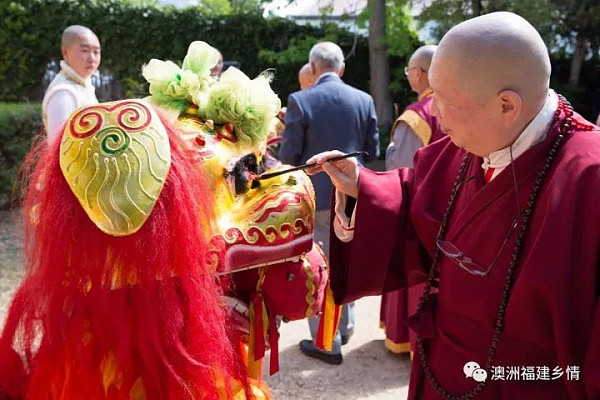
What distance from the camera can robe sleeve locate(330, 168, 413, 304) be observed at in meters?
1.83

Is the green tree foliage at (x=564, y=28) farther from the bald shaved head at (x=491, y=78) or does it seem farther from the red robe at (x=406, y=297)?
the bald shaved head at (x=491, y=78)

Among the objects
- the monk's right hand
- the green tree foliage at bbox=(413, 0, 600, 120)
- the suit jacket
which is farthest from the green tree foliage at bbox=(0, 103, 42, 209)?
the green tree foliage at bbox=(413, 0, 600, 120)

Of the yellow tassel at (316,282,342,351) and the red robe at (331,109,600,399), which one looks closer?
the red robe at (331,109,600,399)

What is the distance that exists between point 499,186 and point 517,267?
0.70ft

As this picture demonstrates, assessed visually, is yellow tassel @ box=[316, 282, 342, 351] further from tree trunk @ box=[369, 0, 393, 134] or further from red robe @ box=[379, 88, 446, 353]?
tree trunk @ box=[369, 0, 393, 134]

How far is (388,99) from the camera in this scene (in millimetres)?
10711

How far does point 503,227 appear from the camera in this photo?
150 centimetres

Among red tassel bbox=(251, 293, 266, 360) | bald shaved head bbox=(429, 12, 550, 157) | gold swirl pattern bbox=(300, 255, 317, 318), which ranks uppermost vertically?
bald shaved head bbox=(429, 12, 550, 157)

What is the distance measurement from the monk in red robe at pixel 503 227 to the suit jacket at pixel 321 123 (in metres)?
2.16

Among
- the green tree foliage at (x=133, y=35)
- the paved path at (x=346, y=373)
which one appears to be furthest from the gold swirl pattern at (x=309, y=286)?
the green tree foliage at (x=133, y=35)

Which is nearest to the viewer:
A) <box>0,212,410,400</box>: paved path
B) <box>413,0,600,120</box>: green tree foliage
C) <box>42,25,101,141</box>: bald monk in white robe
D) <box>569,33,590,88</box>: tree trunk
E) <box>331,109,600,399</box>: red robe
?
<box>331,109,600,399</box>: red robe

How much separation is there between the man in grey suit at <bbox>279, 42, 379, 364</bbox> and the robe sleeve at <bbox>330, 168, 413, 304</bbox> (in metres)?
2.02

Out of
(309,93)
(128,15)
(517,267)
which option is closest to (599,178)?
(517,267)

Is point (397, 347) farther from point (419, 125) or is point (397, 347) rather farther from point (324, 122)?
point (324, 122)
